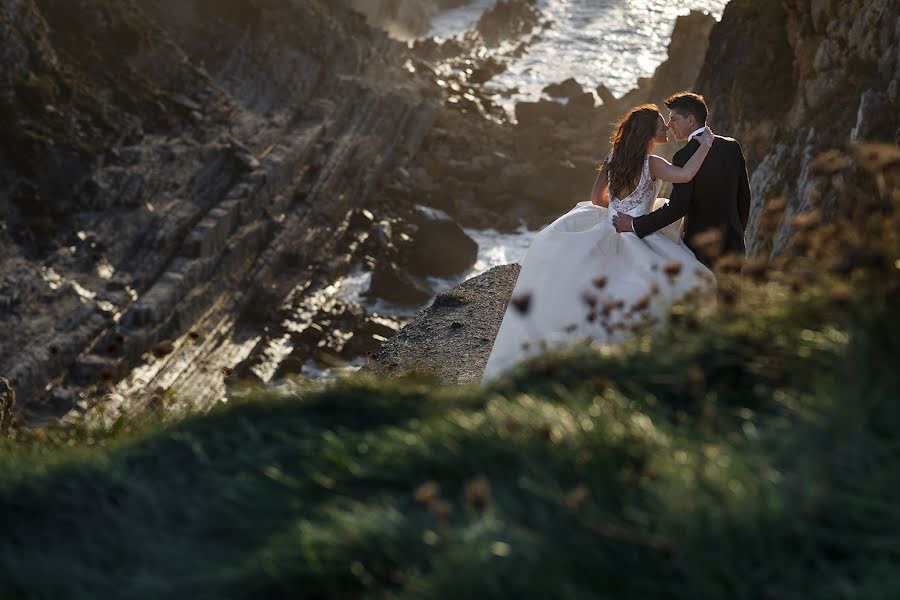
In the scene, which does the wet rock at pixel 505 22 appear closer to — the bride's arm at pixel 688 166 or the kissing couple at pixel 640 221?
the kissing couple at pixel 640 221

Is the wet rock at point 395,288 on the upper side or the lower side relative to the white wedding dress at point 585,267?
lower

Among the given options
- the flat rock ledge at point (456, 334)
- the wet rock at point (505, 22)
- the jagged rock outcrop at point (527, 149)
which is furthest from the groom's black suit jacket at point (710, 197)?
the wet rock at point (505, 22)

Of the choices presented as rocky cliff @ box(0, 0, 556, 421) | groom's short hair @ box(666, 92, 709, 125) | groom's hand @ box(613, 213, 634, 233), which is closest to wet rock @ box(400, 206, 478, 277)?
rocky cliff @ box(0, 0, 556, 421)

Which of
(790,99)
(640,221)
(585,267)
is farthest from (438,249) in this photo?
(585,267)

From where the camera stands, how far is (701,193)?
8.21 metres

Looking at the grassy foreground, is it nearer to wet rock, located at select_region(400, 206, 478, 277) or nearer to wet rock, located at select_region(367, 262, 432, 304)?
wet rock, located at select_region(367, 262, 432, 304)

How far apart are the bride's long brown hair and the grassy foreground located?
395cm

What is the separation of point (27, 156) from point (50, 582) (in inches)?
881

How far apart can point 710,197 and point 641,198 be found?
22.9 inches

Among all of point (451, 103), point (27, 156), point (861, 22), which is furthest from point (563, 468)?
point (451, 103)

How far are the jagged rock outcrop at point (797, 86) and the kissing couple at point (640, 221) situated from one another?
5.32 meters

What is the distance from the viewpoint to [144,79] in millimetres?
28594

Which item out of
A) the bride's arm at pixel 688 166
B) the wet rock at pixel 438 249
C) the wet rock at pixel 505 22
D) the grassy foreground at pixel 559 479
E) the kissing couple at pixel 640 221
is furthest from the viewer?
the wet rock at pixel 505 22

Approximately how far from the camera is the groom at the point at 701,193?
7.95 metres
